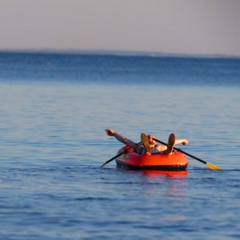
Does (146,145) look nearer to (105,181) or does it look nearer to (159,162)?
(159,162)

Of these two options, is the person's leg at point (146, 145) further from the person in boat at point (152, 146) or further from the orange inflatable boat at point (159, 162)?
the orange inflatable boat at point (159, 162)

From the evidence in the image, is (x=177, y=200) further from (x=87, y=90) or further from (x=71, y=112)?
(x=87, y=90)

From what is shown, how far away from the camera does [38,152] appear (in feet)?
103

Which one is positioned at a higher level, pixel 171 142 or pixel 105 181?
pixel 171 142

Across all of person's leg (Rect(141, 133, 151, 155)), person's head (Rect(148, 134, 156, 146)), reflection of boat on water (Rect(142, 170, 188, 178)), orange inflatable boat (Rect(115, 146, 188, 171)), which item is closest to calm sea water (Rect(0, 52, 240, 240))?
reflection of boat on water (Rect(142, 170, 188, 178))

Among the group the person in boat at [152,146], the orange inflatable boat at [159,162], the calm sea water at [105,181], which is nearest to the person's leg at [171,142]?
the person in boat at [152,146]

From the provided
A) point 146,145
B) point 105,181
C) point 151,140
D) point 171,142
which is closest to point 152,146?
point 151,140

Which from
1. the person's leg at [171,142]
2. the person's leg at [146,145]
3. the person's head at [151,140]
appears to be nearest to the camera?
the person's leg at [171,142]

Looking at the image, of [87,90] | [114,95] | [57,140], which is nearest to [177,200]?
[57,140]

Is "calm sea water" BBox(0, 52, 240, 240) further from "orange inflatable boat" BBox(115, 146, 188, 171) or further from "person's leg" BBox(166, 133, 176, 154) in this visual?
"person's leg" BBox(166, 133, 176, 154)

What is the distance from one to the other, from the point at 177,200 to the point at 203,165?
274 inches

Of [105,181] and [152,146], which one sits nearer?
[105,181]

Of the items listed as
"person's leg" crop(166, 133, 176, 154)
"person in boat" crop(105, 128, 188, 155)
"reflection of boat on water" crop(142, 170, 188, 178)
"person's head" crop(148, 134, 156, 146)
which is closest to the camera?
"reflection of boat on water" crop(142, 170, 188, 178)

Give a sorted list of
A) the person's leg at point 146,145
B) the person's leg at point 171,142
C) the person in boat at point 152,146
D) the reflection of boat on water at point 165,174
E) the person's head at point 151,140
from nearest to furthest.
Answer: the reflection of boat on water at point 165,174 → the person's leg at point 171,142 → the person in boat at point 152,146 → the person's leg at point 146,145 → the person's head at point 151,140
